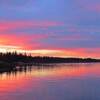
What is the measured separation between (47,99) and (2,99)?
3.75m

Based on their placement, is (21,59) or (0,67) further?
(21,59)

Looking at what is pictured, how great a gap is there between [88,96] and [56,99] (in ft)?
10.9

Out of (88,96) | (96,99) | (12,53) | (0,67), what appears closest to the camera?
(96,99)

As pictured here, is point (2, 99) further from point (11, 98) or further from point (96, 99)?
point (96, 99)

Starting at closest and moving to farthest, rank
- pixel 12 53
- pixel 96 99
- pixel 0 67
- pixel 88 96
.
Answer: pixel 96 99 → pixel 88 96 → pixel 0 67 → pixel 12 53

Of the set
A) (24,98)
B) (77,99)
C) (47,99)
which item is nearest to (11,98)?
(24,98)

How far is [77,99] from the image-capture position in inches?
1087

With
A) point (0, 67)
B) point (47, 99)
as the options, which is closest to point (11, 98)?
point (47, 99)

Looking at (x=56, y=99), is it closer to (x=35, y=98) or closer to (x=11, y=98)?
(x=35, y=98)

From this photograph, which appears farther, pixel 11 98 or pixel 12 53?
pixel 12 53

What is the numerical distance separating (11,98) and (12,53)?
169 meters

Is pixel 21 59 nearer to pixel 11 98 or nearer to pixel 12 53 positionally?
pixel 12 53

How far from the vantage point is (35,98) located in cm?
2869

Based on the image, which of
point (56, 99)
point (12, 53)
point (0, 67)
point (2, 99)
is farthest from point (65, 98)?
point (12, 53)
